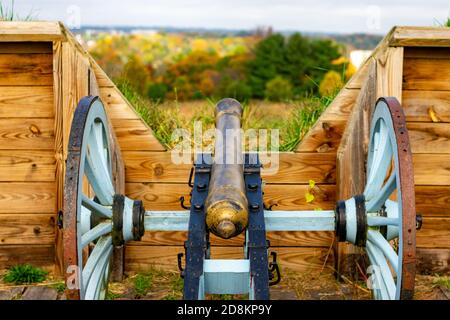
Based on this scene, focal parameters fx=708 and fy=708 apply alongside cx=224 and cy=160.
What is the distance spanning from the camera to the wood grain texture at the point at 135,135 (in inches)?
154

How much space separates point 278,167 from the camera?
3.93 metres

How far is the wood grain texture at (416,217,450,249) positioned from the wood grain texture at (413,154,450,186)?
0.73ft

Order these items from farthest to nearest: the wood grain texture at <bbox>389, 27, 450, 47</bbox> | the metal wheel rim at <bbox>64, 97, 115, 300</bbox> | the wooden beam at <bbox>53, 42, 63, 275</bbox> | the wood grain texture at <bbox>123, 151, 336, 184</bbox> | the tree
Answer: the tree < the wood grain texture at <bbox>123, 151, 336, 184</bbox> < the wooden beam at <bbox>53, 42, 63, 275</bbox> < the wood grain texture at <bbox>389, 27, 450, 47</bbox> < the metal wheel rim at <bbox>64, 97, 115, 300</bbox>

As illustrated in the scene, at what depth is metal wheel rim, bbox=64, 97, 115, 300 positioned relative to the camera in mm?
2328

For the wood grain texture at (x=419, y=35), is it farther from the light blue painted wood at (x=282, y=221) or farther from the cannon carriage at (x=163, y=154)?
the light blue painted wood at (x=282, y=221)

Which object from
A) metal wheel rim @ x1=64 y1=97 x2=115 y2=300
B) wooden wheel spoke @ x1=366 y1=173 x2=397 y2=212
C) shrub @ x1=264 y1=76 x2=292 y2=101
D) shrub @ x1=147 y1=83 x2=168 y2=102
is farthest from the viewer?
shrub @ x1=264 y1=76 x2=292 y2=101

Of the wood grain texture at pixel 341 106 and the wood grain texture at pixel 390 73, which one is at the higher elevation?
the wood grain texture at pixel 390 73

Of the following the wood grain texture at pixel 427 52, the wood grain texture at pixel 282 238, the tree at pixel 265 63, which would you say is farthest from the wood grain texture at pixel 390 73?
the tree at pixel 265 63

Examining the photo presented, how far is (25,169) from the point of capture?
383 centimetres

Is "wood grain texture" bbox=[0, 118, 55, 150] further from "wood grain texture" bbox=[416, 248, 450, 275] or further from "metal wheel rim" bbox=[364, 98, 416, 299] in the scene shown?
"wood grain texture" bbox=[416, 248, 450, 275]

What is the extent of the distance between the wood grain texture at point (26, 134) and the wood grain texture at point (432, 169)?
1.97 m

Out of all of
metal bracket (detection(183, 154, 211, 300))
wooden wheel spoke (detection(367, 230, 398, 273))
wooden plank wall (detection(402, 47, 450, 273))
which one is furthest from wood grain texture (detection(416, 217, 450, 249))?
metal bracket (detection(183, 154, 211, 300))

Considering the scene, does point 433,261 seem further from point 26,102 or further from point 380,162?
point 26,102

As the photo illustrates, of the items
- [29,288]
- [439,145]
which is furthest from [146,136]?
[439,145]
